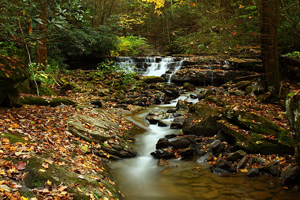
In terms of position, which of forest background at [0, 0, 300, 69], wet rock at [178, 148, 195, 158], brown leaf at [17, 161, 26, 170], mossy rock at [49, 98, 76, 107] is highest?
forest background at [0, 0, 300, 69]

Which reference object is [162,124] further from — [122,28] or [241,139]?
[122,28]

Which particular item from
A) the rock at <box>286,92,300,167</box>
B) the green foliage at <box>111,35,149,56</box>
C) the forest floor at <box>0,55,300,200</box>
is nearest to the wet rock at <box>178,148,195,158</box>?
the forest floor at <box>0,55,300,200</box>

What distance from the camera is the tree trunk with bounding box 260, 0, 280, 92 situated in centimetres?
688

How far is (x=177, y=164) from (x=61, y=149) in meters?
3.25

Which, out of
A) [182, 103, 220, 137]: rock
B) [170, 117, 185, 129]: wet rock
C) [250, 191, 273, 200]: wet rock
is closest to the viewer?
[250, 191, 273, 200]: wet rock

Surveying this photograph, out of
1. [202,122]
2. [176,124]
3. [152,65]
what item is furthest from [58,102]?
[152,65]

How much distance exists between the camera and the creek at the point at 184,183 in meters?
4.45

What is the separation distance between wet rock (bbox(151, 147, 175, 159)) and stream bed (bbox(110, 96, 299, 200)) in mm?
182

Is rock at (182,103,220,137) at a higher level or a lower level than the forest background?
lower

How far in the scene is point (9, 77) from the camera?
4.75 metres

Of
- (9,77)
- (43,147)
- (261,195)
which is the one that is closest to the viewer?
(43,147)

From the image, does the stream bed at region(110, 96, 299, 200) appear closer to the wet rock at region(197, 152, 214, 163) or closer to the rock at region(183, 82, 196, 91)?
the wet rock at region(197, 152, 214, 163)

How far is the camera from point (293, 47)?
1062cm

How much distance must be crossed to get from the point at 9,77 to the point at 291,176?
21.9ft
